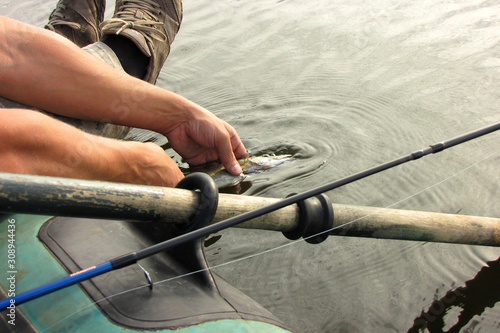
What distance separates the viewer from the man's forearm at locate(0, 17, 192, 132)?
78.7 inches

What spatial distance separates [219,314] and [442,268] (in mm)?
1175

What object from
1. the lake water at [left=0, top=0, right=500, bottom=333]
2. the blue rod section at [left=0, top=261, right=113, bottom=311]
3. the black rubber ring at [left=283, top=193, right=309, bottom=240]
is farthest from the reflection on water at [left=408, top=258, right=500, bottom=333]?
the blue rod section at [left=0, top=261, right=113, bottom=311]

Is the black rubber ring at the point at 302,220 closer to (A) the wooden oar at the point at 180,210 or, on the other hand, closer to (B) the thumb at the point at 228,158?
(A) the wooden oar at the point at 180,210

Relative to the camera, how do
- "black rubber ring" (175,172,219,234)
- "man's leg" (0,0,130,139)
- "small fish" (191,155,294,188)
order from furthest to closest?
1. "man's leg" (0,0,130,139)
2. "small fish" (191,155,294,188)
3. "black rubber ring" (175,172,219,234)

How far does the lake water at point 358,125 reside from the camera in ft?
6.04

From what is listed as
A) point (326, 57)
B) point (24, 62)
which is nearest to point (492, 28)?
point (326, 57)

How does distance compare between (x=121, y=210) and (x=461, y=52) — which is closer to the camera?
(x=121, y=210)

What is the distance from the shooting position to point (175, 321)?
3.70ft

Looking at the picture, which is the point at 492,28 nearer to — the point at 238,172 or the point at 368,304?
the point at 238,172

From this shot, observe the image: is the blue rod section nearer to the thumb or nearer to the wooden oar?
the wooden oar

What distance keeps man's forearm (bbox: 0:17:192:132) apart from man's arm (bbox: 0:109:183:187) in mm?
511

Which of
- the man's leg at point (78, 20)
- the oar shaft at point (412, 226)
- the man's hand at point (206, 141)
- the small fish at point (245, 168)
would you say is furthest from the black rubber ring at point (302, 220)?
the man's leg at point (78, 20)

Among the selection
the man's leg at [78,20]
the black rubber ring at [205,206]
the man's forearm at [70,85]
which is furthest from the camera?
the man's leg at [78,20]

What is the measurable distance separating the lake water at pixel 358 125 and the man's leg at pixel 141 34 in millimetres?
440
